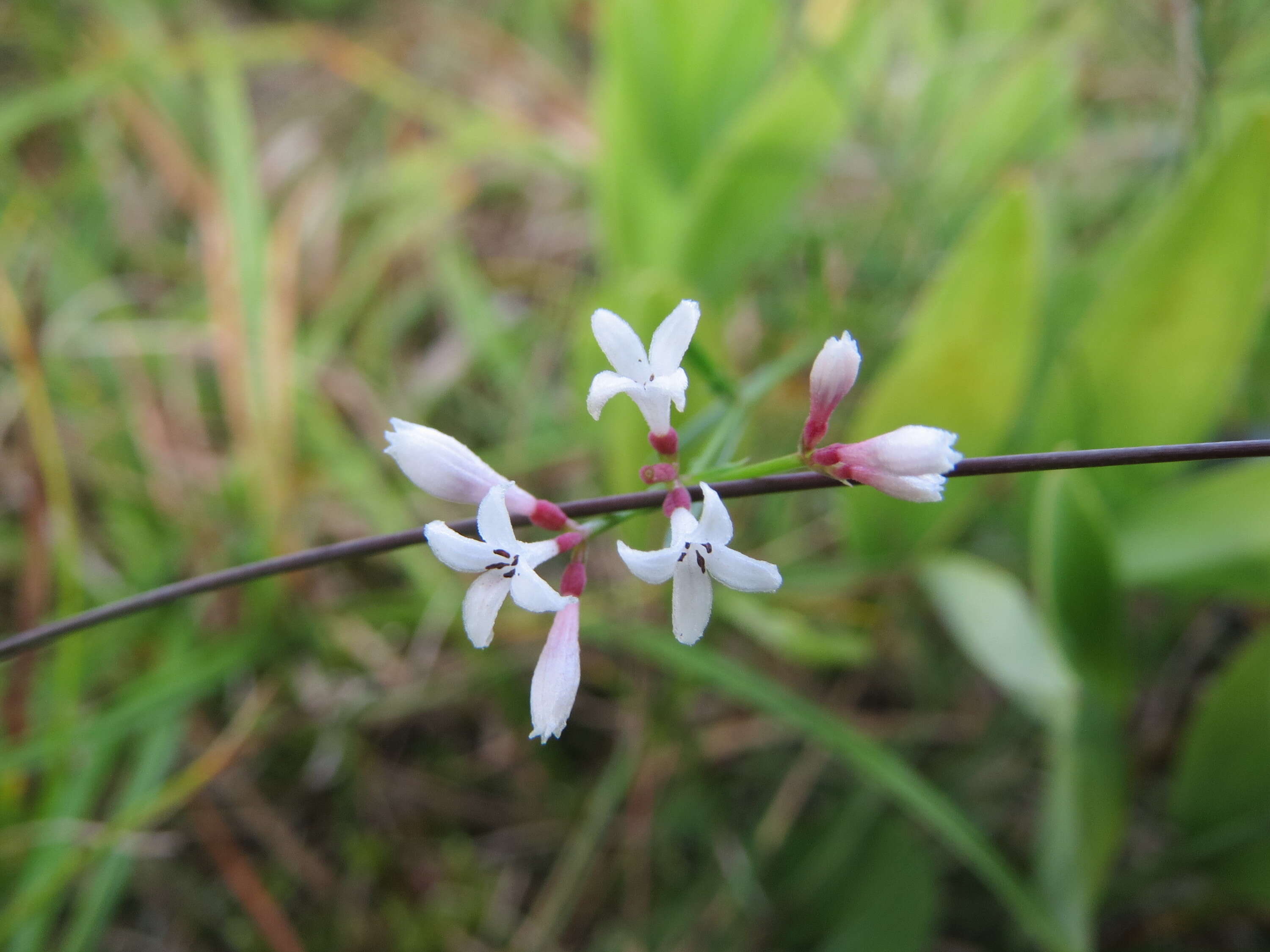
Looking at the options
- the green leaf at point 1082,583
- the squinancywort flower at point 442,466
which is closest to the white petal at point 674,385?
the squinancywort flower at point 442,466

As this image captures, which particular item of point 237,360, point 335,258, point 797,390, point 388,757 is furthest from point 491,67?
point 388,757

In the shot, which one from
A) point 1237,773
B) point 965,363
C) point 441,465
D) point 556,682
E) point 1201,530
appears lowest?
point 556,682

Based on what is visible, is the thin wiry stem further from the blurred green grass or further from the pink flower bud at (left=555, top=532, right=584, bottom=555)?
the blurred green grass

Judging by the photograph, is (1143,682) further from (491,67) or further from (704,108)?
(491,67)

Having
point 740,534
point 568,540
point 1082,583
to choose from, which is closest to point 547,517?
point 568,540

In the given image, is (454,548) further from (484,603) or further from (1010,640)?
(1010,640)
